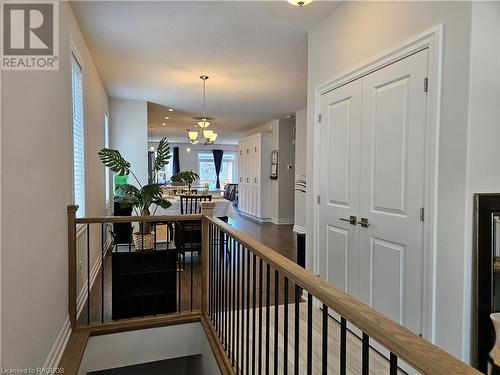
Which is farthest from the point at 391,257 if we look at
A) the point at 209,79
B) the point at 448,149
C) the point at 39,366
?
the point at 209,79

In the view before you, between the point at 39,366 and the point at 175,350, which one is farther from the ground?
the point at 39,366

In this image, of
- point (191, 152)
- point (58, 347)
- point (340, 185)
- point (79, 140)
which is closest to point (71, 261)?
point (58, 347)

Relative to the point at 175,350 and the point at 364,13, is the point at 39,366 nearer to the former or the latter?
the point at 175,350

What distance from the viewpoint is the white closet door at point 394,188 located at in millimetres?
1979

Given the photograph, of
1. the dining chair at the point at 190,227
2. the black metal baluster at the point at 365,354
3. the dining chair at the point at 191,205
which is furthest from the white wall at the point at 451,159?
the dining chair at the point at 191,205

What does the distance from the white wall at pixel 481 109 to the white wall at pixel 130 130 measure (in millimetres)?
5418

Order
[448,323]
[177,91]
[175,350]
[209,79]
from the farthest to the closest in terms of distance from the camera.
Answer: [177,91]
[209,79]
[175,350]
[448,323]

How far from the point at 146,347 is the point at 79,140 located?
80.2 inches

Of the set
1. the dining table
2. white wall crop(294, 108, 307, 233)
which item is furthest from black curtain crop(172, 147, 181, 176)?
the dining table

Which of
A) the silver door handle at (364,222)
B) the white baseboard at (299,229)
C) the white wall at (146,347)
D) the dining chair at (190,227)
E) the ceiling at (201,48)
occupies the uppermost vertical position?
the ceiling at (201,48)

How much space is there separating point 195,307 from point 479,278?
2381mm

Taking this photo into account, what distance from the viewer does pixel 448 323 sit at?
177 centimetres

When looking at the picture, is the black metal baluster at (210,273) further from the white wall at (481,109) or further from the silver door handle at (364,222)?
the white wall at (481,109)

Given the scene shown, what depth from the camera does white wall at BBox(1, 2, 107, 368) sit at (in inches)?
57.4
